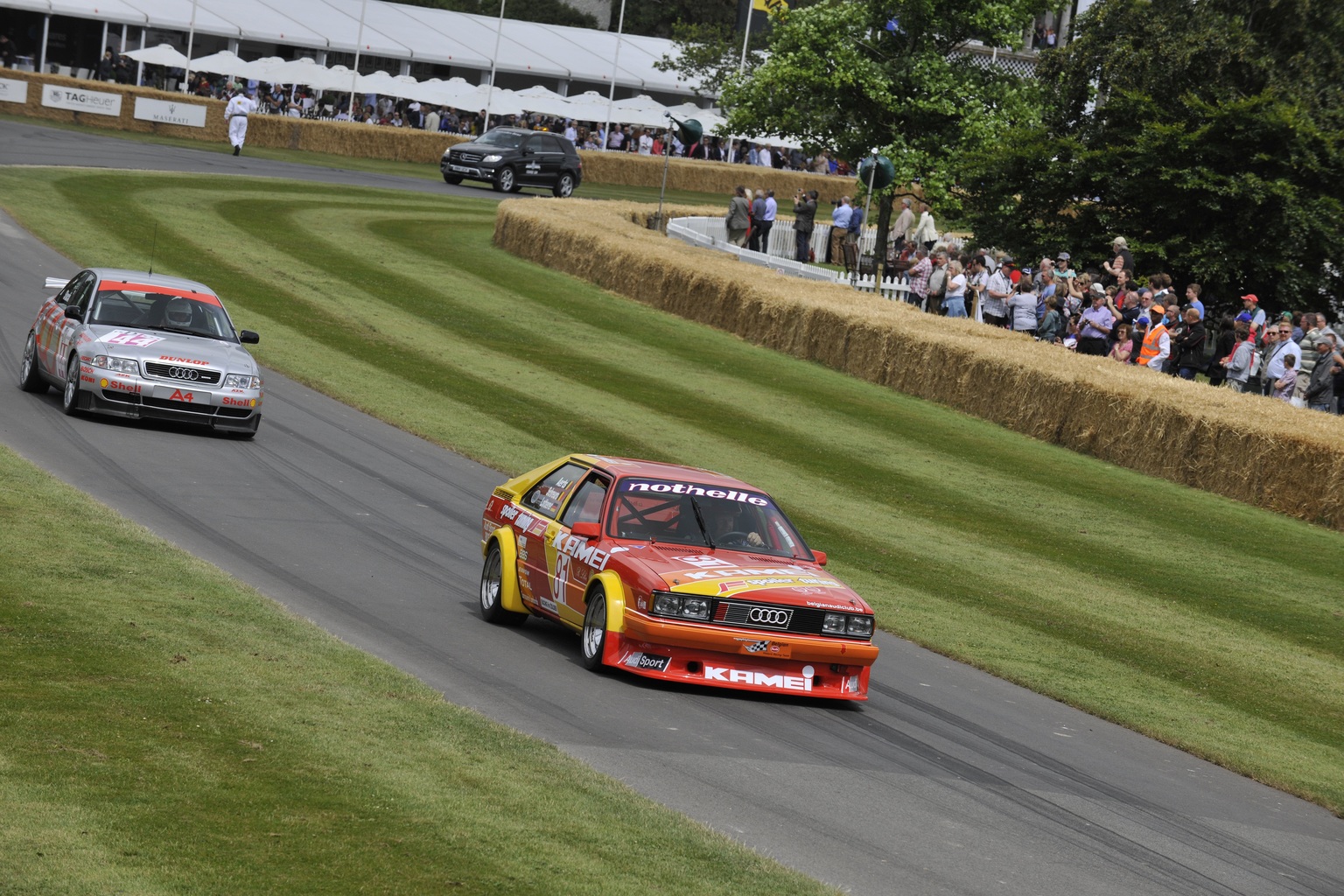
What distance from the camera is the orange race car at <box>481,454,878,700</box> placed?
32.3 feet

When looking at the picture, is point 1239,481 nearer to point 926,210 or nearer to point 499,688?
point 499,688

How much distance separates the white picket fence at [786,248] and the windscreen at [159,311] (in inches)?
696

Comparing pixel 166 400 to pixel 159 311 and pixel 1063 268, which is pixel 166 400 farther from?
pixel 1063 268

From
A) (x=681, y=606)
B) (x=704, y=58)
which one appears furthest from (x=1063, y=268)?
(x=704, y=58)

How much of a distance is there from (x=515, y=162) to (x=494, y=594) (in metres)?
42.0

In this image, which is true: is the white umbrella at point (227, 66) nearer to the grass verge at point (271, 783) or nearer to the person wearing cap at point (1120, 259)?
the person wearing cap at point (1120, 259)

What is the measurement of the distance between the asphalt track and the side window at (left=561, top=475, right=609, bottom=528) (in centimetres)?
88

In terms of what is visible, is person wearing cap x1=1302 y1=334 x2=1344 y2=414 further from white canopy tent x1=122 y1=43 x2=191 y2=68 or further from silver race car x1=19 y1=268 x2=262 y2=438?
white canopy tent x1=122 y1=43 x2=191 y2=68

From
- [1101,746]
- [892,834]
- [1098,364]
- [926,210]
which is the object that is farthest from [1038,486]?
[926,210]

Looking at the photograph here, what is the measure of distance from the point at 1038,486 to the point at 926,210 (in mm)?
16262

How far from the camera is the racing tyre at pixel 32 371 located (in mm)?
17938

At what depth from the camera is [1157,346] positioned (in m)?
24.1

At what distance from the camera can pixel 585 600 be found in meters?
10.5

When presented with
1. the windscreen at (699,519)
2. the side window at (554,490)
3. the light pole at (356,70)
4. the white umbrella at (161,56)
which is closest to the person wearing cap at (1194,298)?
the windscreen at (699,519)
